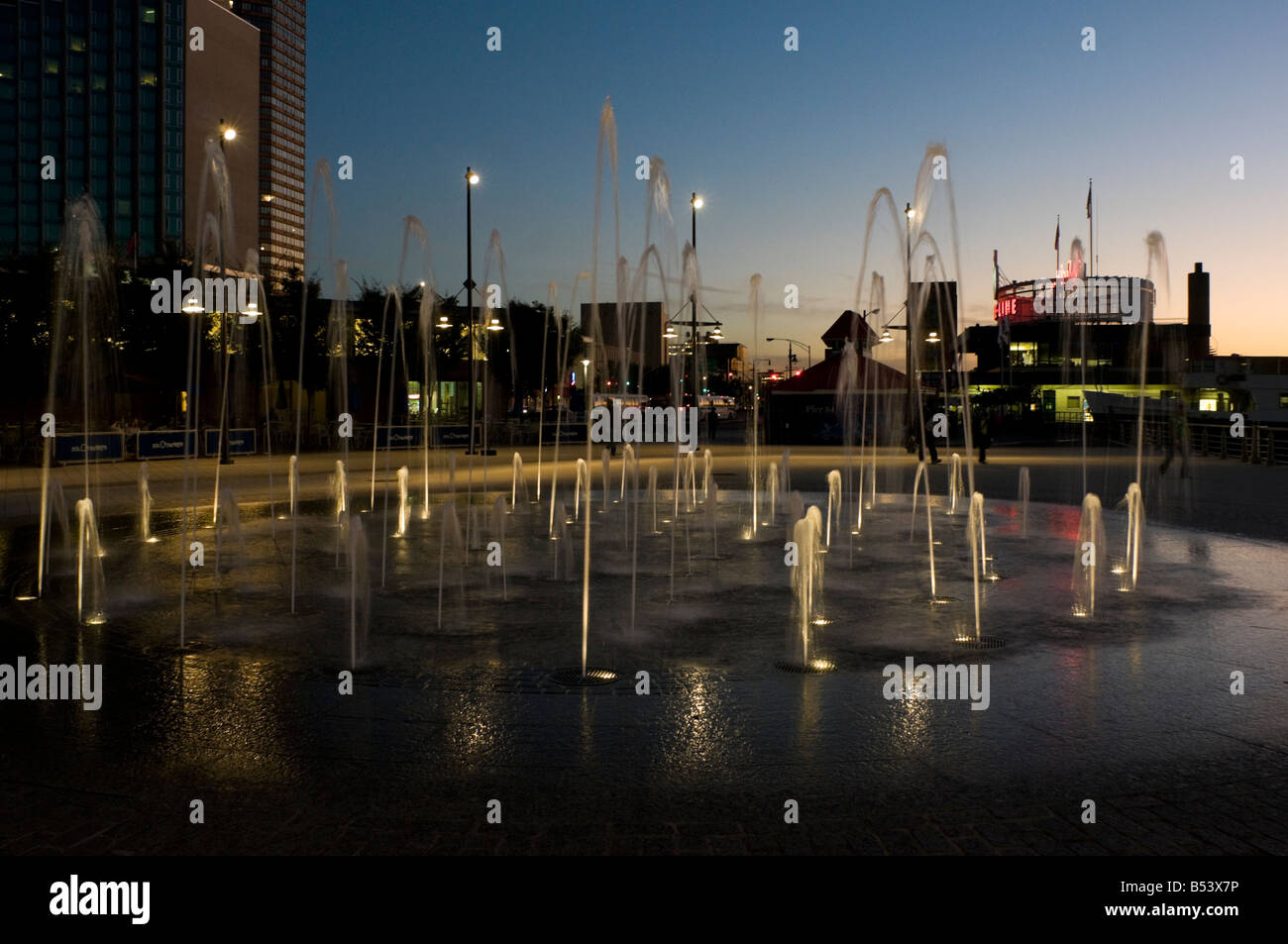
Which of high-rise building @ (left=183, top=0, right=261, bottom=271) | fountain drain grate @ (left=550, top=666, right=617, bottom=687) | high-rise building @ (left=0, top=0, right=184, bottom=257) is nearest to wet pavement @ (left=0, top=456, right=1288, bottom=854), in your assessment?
fountain drain grate @ (left=550, top=666, right=617, bottom=687)

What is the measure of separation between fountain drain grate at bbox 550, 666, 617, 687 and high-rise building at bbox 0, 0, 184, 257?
133 metres

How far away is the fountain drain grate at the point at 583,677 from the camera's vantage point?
23.6 feet

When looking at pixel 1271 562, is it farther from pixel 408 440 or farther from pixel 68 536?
pixel 408 440

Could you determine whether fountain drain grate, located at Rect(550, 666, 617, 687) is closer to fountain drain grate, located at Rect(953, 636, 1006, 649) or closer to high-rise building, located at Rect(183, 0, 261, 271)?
fountain drain grate, located at Rect(953, 636, 1006, 649)

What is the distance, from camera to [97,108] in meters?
127

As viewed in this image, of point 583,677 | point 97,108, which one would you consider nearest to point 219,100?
point 97,108

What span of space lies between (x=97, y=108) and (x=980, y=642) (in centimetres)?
14465

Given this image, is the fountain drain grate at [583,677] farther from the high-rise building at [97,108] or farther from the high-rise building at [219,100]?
the high-rise building at [97,108]

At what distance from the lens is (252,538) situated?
1486cm

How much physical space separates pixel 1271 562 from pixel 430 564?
10198 millimetres

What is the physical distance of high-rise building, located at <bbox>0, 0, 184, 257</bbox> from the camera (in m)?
125

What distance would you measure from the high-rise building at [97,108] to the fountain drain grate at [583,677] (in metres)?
133

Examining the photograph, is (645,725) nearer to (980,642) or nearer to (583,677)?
(583,677)

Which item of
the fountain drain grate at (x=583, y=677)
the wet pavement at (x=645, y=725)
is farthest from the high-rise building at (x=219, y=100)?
the fountain drain grate at (x=583, y=677)
